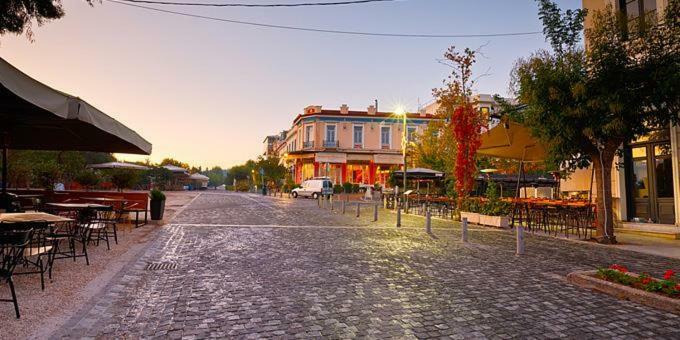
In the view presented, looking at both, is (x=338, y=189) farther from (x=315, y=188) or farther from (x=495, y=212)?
(x=495, y=212)

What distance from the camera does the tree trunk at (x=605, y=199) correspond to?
408 inches

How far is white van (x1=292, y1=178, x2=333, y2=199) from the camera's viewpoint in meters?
37.0

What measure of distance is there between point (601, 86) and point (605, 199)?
299 cm

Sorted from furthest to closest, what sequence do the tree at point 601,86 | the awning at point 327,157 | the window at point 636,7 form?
the awning at point 327,157
the window at point 636,7
the tree at point 601,86

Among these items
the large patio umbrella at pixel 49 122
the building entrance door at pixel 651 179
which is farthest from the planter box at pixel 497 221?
Result: the large patio umbrella at pixel 49 122

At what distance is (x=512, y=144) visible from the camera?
1416cm

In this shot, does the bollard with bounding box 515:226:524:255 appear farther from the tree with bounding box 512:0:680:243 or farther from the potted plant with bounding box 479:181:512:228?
the potted plant with bounding box 479:181:512:228

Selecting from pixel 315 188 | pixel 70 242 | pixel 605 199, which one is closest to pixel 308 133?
pixel 315 188

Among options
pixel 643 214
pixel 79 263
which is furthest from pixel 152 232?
pixel 643 214

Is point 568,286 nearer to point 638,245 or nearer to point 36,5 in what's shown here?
point 638,245

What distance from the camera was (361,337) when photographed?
12.1 feet

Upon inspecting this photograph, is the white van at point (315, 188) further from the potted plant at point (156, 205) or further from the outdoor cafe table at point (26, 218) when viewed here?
the outdoor cafe table at point (26, 218)

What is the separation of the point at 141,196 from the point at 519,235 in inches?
419

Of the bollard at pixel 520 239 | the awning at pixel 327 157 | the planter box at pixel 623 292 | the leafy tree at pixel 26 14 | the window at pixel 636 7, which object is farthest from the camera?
the awning at pixel 327 157
